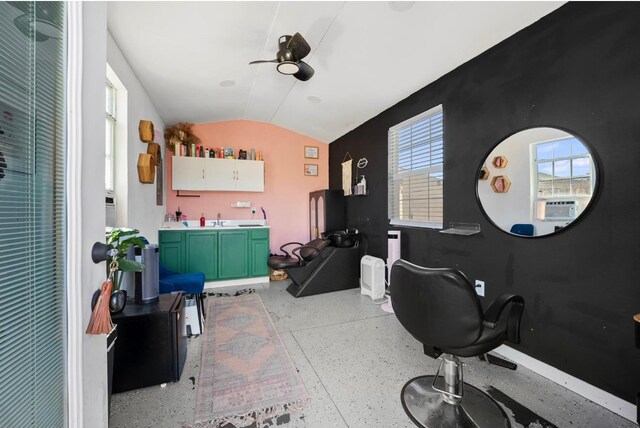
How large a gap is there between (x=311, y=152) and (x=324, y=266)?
2688 mm

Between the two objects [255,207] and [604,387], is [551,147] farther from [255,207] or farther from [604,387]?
[255,207]

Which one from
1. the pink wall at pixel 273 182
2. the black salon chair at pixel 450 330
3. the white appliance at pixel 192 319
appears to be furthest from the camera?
the pink wall at pixel 273 182

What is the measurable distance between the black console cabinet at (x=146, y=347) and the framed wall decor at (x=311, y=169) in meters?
4.00

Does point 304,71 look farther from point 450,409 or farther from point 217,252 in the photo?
point 217,252

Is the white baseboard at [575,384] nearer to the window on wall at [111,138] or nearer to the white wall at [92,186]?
the white wall at [92,186]

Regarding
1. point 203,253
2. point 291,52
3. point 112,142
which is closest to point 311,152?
point 203,253

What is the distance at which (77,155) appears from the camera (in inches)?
27.8

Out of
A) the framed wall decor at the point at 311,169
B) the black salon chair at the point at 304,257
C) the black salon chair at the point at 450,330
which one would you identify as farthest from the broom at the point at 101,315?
the framed wall decor at the point at 311,169

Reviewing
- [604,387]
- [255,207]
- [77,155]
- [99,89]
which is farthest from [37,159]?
[255,207]

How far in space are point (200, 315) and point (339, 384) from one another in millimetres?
1653

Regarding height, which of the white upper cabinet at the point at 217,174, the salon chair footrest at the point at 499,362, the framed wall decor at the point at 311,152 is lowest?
the salon chair footrest at the point at 499,362

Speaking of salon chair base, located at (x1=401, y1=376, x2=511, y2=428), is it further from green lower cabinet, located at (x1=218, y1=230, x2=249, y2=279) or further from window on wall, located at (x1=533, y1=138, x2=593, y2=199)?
green lower cabinet, located at (x1=218, y1=230, x2=249, y2=279)

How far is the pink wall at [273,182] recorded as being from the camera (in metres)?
4.79

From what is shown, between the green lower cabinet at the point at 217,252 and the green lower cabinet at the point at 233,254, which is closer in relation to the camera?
the green lower cabinet at the point at 217,252
